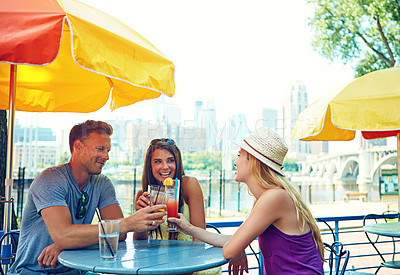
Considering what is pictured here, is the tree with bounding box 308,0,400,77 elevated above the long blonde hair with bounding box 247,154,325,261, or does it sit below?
above

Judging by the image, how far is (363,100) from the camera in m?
3.45

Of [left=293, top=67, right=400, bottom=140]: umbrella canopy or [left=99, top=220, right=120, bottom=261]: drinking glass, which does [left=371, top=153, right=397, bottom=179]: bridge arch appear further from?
[left=99, top=220, right=120, bottom=261]: drinking glass

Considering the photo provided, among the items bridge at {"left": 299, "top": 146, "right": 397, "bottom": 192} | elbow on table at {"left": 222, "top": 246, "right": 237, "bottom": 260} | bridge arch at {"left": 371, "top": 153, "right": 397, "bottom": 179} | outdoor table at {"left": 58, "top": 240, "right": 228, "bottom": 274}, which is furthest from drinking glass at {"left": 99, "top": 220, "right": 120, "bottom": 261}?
bridge arch at {"left": 371, "top": 153, "right": 397, "bottom": 179}

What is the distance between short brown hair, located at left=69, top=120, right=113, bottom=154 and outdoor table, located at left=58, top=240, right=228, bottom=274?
2.06 ft

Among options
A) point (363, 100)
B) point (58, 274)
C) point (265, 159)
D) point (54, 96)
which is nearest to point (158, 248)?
point (58, 274)

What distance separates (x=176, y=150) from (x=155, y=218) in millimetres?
694

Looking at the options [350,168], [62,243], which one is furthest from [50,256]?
[350,168]

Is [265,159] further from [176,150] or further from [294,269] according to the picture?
[176,150]

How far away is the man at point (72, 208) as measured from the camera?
195cm

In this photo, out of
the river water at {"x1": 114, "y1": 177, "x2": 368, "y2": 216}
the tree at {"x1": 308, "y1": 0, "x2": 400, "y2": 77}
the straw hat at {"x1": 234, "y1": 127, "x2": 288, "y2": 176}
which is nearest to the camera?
the straw hat at {"x1": 234, "y1": 127, "x2": 288, "y2": 176}

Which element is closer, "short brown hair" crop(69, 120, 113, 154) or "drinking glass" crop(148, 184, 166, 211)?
"drinking glass" crop(148, 184, 166, 211)

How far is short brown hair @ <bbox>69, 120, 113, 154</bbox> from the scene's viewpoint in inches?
91.9

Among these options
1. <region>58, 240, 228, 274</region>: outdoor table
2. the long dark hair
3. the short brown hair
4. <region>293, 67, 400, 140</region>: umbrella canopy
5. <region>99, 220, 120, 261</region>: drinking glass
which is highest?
<region>293, 67, 400, 140</region>: umbrella canopy

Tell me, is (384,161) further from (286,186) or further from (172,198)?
(172,198)
